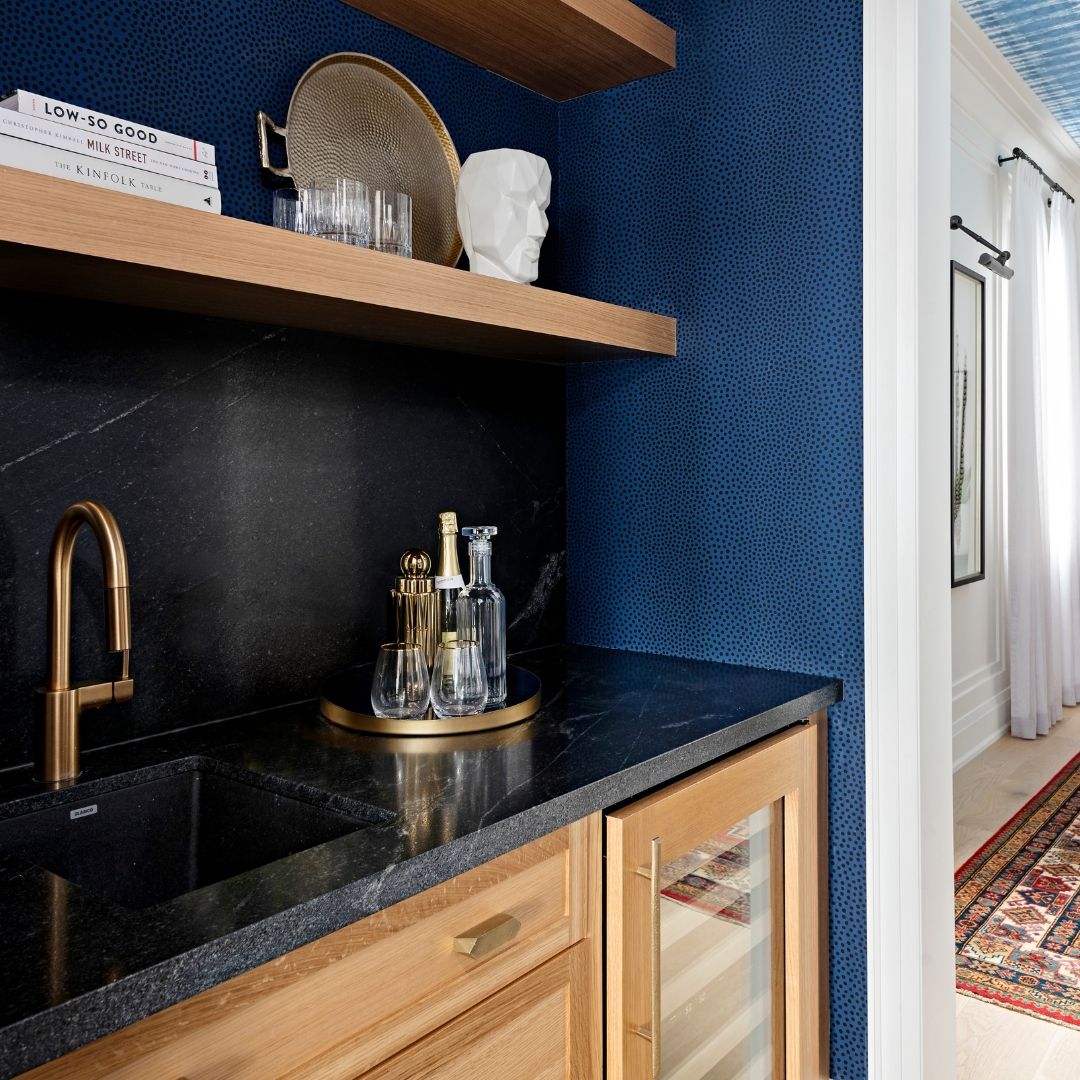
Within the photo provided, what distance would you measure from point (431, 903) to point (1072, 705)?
4.93 meters

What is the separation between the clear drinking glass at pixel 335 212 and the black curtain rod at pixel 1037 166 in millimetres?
3888

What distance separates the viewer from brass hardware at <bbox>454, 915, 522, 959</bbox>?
96 centimetres

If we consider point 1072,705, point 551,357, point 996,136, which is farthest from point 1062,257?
point 551,357

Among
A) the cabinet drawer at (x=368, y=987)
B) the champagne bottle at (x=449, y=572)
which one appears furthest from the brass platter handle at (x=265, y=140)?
the cabinet drawer at (x=368, y=987)

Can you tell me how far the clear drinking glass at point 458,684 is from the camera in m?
1.35

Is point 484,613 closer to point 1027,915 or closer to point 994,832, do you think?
point 1027,915

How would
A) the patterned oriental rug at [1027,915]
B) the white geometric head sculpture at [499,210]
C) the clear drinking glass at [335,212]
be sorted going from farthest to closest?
1. the patterned oriental rug at [1027,915]
2. the white geometric head sculpture at [499,210]
3. the clear drinking glass at [335,212]

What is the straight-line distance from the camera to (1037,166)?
4.45m

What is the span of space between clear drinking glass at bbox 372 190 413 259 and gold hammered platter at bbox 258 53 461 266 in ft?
0.65

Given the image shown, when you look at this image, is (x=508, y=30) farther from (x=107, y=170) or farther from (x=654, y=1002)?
(x=654, y=1002)

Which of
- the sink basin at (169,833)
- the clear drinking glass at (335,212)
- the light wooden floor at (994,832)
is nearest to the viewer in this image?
the sink basin at (169,833)

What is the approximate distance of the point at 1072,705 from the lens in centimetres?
493

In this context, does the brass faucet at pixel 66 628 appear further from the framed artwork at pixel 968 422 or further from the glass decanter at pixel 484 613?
the framed artwork at pixel 968 422

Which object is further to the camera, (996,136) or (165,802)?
(996,136)
